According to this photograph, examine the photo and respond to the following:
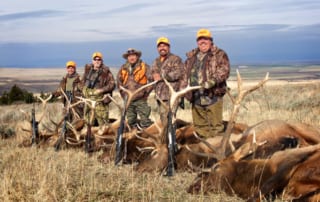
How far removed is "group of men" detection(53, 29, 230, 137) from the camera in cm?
782

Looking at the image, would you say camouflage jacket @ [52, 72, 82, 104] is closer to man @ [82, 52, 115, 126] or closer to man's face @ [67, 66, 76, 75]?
man's face @ [67, 66, 76, 75]

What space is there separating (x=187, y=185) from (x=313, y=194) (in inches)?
74.9

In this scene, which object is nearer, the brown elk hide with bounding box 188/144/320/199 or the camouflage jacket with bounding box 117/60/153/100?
the brown elk hide with bounding box 188/144/320/199

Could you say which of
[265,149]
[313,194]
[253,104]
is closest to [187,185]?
[265,149]

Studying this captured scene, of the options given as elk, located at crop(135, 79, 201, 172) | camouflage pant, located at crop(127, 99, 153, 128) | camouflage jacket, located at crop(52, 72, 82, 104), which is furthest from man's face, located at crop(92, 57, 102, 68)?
elk, located at crop(135, 79, 201, 172)

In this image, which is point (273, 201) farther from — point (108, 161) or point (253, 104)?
point (253, 104)

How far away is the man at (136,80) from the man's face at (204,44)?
1.96 metres

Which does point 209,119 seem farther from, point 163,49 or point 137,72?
point 137,72

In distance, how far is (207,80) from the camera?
778 cm

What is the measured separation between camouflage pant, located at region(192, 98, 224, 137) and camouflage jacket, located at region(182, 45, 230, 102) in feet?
0.74

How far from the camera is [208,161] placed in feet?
23.5

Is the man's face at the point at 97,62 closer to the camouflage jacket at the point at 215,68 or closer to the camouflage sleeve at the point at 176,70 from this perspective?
the camouflage sleeve at the point at 176,70

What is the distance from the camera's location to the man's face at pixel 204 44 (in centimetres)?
781

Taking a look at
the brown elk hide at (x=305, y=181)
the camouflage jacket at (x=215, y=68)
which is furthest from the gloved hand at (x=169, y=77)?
the brown elk hide at (x=305, y=181)
